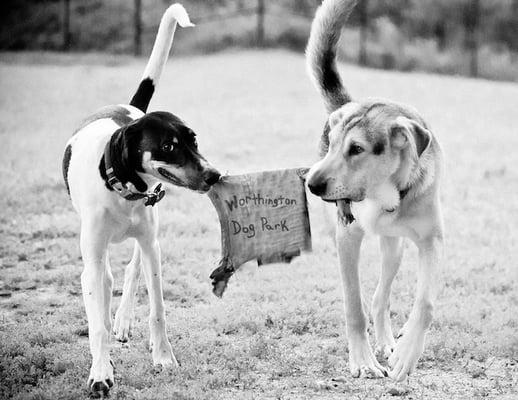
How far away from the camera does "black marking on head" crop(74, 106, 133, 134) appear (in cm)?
483

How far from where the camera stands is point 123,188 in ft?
13.7

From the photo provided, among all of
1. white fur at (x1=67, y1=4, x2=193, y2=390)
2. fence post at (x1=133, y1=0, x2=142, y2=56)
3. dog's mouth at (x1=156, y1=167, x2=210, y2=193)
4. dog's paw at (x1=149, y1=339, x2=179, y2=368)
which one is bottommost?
dog's paw at (x1=149, y1=339, x2=179, y2=368)

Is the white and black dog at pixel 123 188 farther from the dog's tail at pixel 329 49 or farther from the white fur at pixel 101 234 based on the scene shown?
the dog's tail at pixel 329 49

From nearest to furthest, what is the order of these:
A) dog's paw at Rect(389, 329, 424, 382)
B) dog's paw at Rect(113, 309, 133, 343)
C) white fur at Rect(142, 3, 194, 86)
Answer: dog's paw at Rect(389, 329, 424, 382)
dog's paw at Rect(113, 309, 133, 343)
white fur at Rect(142, 3, 194, 86)

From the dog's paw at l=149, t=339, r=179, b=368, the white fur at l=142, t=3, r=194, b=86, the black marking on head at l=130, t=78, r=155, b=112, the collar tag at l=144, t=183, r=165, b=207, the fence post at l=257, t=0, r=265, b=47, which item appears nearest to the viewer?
the collar tag at l=144, t=183, r=165, b=207

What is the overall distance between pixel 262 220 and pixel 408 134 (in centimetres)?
110

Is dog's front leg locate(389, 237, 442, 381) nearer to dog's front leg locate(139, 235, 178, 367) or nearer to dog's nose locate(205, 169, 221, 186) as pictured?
dog's nose locate(205, 169, 221, 186)

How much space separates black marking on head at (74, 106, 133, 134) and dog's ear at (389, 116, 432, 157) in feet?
5.33

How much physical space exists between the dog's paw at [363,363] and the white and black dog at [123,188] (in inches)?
38.2

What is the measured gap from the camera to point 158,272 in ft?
15.0

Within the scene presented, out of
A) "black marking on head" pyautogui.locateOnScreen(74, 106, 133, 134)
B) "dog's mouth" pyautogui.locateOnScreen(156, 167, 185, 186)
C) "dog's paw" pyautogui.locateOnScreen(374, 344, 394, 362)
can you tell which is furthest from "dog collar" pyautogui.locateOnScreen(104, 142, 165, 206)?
"dog's paw" pyautogui.locateOnScreen(374, 344, 394, 362)

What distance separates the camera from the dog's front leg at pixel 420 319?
13.3 feet

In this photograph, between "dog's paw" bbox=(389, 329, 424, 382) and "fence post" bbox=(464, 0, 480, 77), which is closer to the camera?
"dog's paw" bbox=(389, 329, 424, 382)

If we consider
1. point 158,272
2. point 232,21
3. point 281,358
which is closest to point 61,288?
point 158,272
